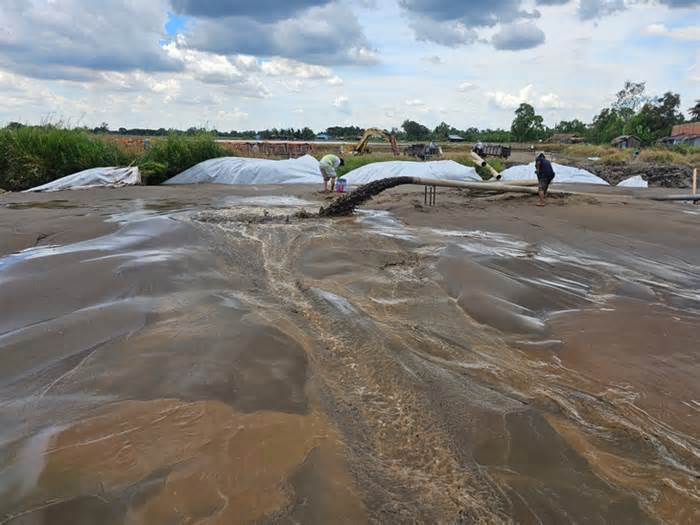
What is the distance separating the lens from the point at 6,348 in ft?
11.1

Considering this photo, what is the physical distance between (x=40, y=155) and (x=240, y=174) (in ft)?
21.4

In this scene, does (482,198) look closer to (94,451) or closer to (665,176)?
(94,451)

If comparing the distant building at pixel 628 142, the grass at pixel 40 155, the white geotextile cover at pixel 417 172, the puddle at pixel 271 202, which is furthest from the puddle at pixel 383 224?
the distant building at pixel 628 142

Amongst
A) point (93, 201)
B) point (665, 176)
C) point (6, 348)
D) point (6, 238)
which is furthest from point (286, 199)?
point (665, 176)

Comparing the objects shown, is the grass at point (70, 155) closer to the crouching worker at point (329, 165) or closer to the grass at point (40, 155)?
the grass at point (40, 155)

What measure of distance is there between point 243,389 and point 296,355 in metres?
0.59

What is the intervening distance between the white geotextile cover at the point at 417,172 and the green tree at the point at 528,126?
60.2m

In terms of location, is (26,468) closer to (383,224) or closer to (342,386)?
(342,386)

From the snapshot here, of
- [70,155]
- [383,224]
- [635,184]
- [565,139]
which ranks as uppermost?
[70,155]

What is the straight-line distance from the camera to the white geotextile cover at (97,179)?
548 inches

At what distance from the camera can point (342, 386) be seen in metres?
3.05

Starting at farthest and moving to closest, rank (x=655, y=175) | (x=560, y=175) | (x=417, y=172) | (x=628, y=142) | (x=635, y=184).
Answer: (x=628, y=142) → (x=655, y=175) → (x=560, y=175) → (x=635, y=184) → (x=417, y=172)

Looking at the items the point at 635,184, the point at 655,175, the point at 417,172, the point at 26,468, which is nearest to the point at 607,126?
the point at 655,175

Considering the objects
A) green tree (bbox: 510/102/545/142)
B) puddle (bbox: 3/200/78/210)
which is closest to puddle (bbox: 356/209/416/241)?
puddle (bbox: 3/200/78/210)
